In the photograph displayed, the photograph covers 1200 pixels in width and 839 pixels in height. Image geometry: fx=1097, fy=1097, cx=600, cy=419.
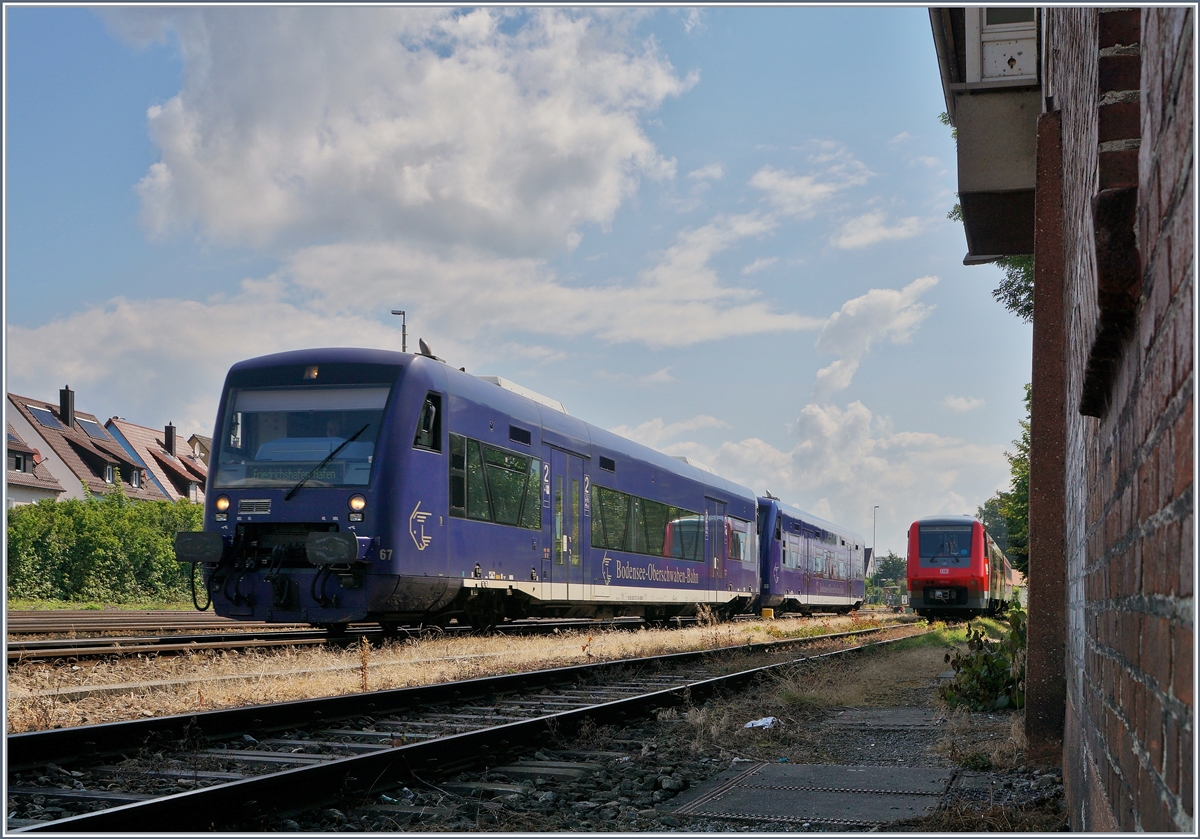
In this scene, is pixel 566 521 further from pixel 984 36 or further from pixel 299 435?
pixel 984 36

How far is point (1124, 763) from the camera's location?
6.88 ft

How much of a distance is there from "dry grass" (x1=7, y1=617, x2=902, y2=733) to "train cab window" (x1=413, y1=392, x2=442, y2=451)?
229 centimetres

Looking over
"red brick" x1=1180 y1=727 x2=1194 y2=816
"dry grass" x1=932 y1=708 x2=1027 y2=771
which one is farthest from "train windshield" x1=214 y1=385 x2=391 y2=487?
"red brick" x1=1180 y1=727 x2=1194 y2=816

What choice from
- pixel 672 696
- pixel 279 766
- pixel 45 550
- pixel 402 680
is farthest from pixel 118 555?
pixel 279 766

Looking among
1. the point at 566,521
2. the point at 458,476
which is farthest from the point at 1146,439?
the point at 566,521

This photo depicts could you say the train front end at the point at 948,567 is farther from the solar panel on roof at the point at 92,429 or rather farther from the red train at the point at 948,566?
the solar panel on roof at the point at 92,429

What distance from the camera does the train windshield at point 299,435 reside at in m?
11.7

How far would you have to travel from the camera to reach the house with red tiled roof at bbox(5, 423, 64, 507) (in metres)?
44.2

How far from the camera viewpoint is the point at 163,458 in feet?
193

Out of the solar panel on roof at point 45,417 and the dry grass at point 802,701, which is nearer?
the dry grass at point 802,701

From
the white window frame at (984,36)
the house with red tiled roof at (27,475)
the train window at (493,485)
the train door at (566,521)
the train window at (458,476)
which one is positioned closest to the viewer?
the white window frame at (984,36)

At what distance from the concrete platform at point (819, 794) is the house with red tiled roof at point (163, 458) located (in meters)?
53.1

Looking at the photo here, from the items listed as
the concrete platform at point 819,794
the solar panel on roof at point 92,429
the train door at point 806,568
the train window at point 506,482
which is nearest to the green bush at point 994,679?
the concrete platform at point 819,794

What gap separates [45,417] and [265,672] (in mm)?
45300
